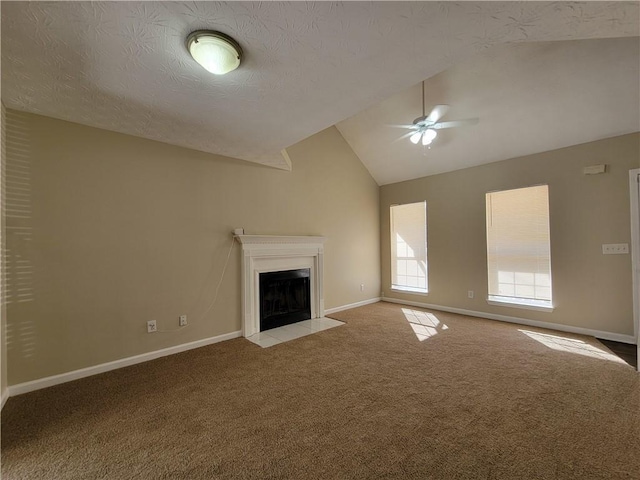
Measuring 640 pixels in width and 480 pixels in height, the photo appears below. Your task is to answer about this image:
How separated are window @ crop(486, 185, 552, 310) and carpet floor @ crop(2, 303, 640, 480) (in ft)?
3.59

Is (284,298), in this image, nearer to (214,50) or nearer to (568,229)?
(214,50)

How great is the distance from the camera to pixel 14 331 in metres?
2.24

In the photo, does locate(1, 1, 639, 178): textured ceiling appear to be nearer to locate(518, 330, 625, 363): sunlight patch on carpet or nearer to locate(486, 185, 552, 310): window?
locate(486, 185, 552, 310): window

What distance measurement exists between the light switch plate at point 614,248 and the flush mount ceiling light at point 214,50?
4.66 m

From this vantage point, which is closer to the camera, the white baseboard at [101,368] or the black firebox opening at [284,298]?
the white baseboard at [101,368]

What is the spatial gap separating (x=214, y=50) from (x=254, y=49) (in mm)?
250

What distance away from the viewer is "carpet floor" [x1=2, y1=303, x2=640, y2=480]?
1466mm

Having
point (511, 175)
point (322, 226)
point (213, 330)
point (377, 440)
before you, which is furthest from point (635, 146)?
point (213, 330)

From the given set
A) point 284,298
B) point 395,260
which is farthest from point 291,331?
point 395,260

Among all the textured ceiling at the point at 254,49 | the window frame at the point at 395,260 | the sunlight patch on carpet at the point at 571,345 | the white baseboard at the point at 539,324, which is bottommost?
the sunlight patch on carpet at the point at 571,345

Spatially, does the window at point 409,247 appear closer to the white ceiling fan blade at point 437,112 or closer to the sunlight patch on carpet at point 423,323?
the sunlight patch on carpet at point 423,323

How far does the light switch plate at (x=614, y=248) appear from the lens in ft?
10.6

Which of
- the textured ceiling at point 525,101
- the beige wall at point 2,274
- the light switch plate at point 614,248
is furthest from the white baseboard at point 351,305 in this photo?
the beige wall at point 2,274

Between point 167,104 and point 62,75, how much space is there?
0.66 metres
